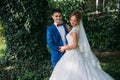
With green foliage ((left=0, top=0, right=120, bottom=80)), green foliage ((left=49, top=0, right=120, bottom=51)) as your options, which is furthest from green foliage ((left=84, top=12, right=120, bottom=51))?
green foliage ((left=0, top=0, right=120, bottom=80))

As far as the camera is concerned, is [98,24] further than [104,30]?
Yes

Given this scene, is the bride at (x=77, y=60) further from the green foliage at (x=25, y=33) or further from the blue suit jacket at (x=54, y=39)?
the green foliage at (x=25, y=33)

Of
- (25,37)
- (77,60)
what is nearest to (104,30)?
(25,37)

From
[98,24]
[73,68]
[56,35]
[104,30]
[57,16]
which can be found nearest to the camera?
[57,16]

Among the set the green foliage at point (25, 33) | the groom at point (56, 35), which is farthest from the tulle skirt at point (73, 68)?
the green foliage at point (25, 33)

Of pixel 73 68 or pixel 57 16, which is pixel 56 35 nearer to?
pixel 57 16

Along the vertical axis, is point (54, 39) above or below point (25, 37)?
above

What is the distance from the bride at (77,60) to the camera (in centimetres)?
737

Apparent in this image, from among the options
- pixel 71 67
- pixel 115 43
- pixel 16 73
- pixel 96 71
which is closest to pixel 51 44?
pixel 71 67

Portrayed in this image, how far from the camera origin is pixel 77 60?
758 centimetres

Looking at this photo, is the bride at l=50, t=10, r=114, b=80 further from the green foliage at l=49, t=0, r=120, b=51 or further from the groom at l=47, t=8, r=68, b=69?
the green foliage at l=49, t=0, r=120, b=51

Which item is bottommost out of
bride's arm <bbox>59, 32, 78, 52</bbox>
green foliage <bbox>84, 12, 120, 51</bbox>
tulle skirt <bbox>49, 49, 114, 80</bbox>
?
green foliage <bbox>84, 12, 120, 51</bbox>

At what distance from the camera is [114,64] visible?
1112cm

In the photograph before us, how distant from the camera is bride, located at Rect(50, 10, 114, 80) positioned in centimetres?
737
